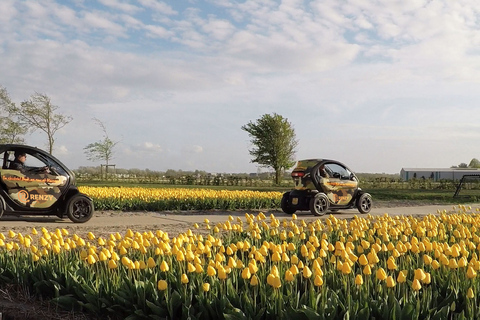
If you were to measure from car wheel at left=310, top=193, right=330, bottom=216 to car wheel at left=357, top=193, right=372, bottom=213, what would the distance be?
1.49m

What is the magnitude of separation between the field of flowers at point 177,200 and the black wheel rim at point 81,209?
331 cm

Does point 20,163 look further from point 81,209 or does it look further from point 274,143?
point 274,143

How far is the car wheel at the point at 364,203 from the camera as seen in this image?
14312mm

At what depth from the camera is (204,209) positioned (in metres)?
15.3

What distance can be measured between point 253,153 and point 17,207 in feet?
128

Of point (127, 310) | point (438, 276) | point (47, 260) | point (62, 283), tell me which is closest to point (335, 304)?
point (438, 276)

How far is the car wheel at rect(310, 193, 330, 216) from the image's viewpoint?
42.4 ft

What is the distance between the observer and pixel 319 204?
13102 mm

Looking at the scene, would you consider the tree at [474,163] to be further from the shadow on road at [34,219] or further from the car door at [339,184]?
the shadow on road at [34,219]

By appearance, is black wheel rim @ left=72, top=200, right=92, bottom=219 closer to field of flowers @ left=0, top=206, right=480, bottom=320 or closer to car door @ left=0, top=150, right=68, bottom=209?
car door @ left=0, top=150, right=68, bottom=209

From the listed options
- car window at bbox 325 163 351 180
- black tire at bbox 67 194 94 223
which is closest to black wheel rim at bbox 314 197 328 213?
car window at bbox 325 163 351 180

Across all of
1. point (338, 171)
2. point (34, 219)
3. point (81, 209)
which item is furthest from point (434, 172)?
point (34, 219)

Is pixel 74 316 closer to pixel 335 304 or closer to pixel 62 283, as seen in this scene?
pixel 62 283

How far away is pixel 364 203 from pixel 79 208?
8.01 meters
